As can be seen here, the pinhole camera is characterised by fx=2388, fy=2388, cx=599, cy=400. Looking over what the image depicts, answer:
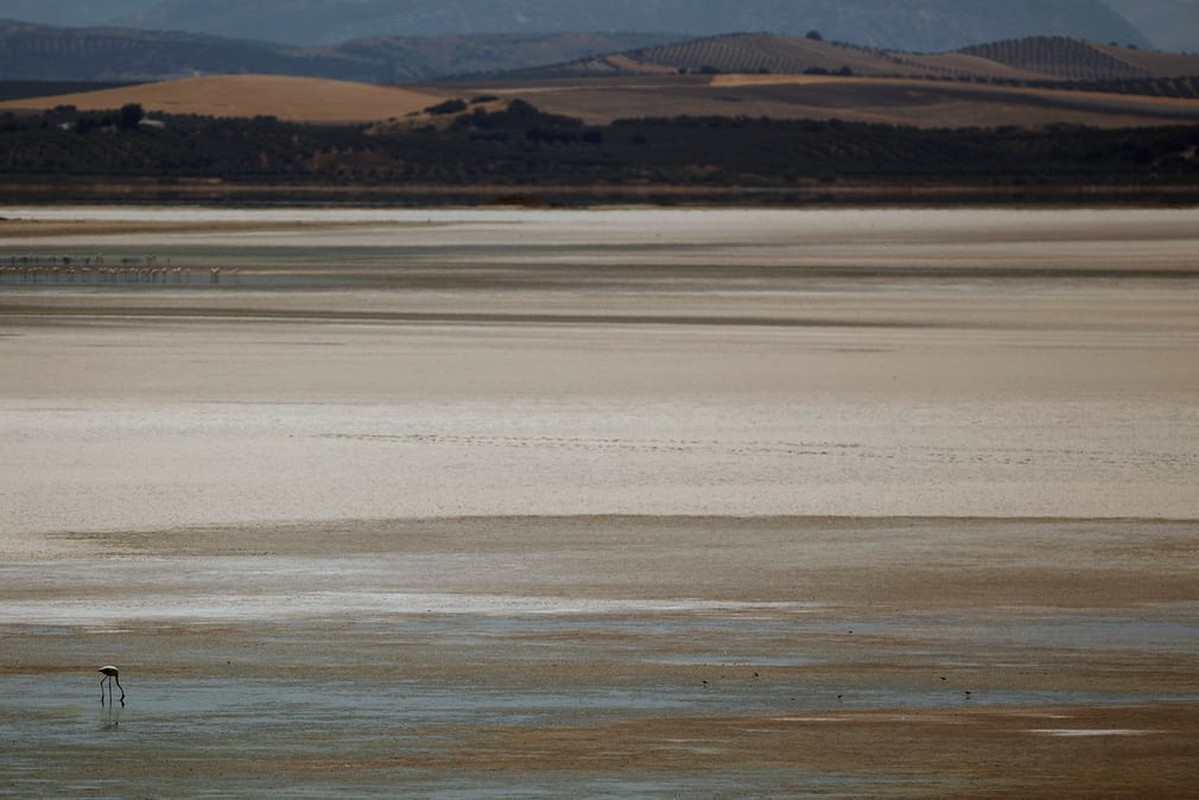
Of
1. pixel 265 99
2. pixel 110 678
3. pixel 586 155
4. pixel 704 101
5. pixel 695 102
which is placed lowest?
pixel 265 99

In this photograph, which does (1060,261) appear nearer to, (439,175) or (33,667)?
(33,667)

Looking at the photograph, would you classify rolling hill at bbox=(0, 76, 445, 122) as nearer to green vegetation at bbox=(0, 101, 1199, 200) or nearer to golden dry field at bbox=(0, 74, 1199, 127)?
golden dry field at bbox=(0, 74, 1199, 127)

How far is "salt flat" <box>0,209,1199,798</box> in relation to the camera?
8148 mm

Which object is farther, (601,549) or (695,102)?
(695,102)

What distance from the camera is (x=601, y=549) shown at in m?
12.2

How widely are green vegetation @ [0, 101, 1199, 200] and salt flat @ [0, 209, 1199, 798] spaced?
71883 mm

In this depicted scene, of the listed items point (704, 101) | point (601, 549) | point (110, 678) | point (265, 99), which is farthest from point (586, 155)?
point (110, 678)

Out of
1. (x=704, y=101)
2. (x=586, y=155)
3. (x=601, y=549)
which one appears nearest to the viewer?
(x=601, y=549)

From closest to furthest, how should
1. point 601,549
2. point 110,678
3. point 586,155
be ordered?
point 110,678 < point 601,549 < point 586,155

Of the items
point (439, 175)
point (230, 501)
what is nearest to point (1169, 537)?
point (230, 501)

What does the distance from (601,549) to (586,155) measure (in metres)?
111

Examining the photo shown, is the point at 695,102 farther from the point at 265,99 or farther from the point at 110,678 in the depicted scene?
the point at 110,678

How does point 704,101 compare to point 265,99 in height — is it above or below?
above

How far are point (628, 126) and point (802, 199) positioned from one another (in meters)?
61.5
